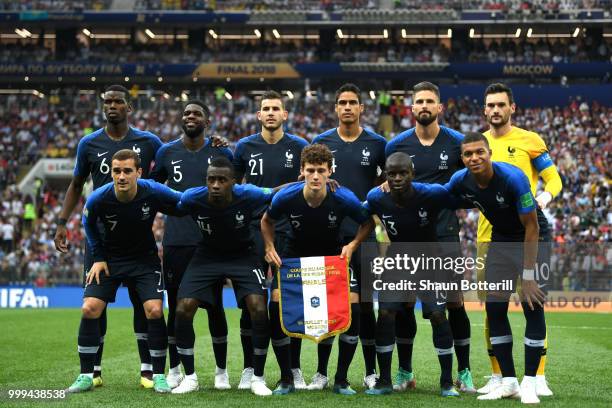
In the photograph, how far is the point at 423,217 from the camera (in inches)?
328

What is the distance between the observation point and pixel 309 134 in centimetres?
3984

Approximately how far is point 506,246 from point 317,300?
71.8 inches

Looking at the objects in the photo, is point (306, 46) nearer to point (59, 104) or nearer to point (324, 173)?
point (59, 104)

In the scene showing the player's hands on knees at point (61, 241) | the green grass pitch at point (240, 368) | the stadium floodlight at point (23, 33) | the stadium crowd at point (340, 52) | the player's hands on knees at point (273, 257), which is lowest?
the green grass pitch at point (240, 368)

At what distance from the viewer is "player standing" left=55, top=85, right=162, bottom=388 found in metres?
9.08

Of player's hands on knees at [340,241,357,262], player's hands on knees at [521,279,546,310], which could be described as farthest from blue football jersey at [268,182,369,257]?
player's hands on knees at [521,279,546,310]

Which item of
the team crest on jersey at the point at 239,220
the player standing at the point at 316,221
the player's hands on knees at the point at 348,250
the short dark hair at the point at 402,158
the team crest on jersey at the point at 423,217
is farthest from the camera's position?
the team crest on jersey at the point at 239,220

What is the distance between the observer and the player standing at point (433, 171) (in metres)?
8.72

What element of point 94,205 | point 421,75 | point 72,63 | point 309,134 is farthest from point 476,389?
point 72,63

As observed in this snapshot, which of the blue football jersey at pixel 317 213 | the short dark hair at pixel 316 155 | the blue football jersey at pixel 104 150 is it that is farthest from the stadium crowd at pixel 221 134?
the short dark hair at pixel 316 155

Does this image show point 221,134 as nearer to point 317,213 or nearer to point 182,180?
point 182,180

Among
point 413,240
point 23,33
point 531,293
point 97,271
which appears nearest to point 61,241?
point 97,271

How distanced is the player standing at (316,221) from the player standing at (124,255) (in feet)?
3.52

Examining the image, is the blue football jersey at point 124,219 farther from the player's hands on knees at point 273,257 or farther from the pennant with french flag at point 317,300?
the pennant with french flag at point 317,300
